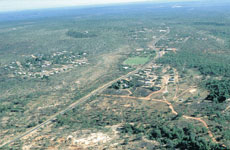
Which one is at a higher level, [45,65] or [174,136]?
[45,65]

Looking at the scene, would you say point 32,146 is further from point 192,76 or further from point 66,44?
point 66,44

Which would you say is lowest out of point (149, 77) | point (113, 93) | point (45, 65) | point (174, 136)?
point (174, 136)

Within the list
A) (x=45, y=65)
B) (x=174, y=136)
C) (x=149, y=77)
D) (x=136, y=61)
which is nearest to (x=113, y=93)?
(x=149, y=77)

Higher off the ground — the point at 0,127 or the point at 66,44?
the point at 66,44

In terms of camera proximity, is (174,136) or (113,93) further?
(113,93)

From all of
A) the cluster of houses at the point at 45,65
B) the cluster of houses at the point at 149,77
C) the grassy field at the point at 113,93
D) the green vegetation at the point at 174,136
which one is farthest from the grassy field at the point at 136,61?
the green vegetation at the point at 174,136

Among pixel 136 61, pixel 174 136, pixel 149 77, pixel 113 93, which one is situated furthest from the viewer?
pixel 136 61

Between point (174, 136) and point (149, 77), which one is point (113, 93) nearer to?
point (149, 77)

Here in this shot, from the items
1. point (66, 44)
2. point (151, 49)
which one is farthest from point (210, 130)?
point (66, 44)
